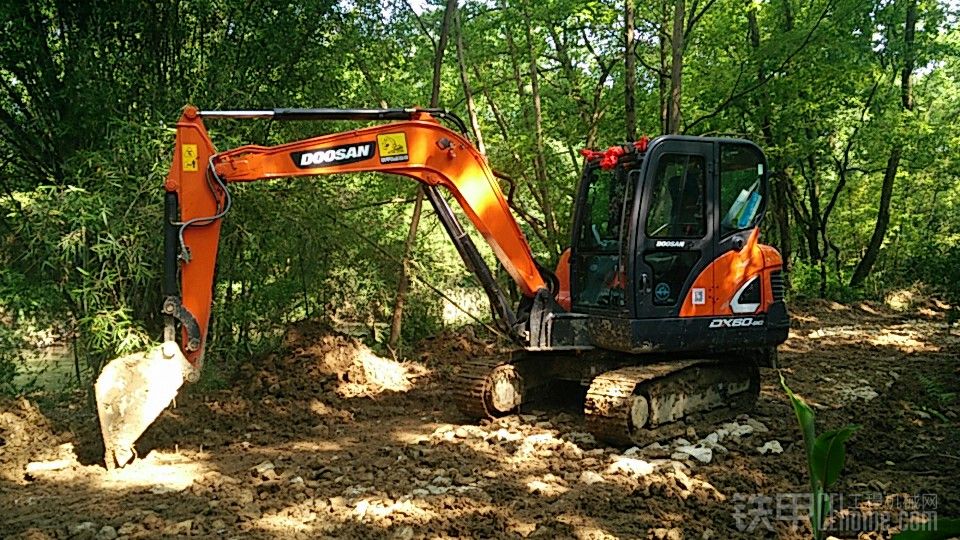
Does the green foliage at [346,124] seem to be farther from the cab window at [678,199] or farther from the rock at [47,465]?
the cab window at [678,199]

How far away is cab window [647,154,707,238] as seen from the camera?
555 cm

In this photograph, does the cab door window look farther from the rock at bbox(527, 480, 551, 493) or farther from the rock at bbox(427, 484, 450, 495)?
the rock at bbox(427, 484, 450, 495)

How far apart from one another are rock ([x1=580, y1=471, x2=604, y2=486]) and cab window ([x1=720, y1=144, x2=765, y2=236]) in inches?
84.6

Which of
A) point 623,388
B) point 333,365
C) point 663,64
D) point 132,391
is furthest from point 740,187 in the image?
point 663,64

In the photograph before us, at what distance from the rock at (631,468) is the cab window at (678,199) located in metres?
1.59

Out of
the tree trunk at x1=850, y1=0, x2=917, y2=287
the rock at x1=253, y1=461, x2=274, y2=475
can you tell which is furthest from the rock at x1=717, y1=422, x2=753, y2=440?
the tree trunk at x1=850, y1=0, x2=917, y2=287

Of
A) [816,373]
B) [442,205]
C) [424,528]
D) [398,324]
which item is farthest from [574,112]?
[424,528]

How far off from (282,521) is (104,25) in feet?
13.7

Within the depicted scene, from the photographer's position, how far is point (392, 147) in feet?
17.7

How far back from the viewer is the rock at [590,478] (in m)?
→ 4.59

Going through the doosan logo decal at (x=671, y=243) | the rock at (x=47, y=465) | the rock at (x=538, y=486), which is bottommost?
the rock at (x=538, y=486)

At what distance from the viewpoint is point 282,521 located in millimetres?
4008

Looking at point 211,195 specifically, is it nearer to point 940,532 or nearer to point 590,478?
point 590,478

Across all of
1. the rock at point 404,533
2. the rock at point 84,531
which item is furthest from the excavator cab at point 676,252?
the rock at point 84,531
